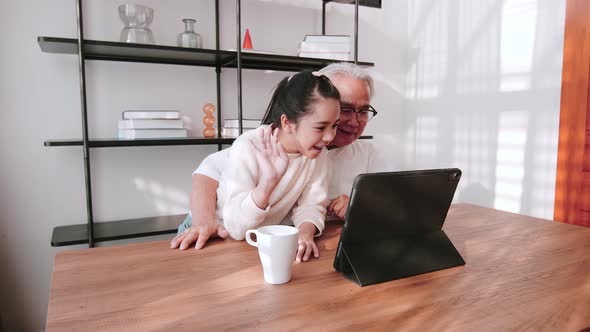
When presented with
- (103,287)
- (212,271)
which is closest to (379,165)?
(212,271)

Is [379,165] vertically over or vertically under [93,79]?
under

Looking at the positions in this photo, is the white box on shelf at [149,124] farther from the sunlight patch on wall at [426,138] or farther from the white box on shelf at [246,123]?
the sunlight patch on wall at [426,138]

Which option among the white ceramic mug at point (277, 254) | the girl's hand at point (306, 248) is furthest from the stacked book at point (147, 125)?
the white ceramic mug at point (277, 254)

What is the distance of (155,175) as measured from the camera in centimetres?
247

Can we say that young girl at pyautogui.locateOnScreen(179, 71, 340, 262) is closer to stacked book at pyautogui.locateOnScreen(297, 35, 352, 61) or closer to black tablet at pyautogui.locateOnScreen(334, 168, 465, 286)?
black tablet at pyautogui.locateOnScreen(334, 168, 465, 286)

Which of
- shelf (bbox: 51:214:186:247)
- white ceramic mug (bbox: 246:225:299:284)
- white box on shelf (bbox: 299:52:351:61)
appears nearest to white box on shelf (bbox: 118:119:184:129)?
shelf (bbox: 51:214:186:247)

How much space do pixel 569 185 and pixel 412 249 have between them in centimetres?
171

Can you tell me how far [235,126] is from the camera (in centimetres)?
239

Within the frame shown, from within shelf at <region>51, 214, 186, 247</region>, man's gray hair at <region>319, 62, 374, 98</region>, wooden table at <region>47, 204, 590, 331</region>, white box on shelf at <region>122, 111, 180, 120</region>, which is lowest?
shelf at <region>51, 214, 186, 247</region>

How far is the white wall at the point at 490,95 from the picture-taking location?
2.27 metres

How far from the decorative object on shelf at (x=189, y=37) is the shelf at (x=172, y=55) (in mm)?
63

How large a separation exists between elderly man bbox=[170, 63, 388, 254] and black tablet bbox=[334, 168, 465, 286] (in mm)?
463

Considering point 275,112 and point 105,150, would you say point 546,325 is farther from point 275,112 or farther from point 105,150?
point 105,150

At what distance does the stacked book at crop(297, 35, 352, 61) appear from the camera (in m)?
2.47
